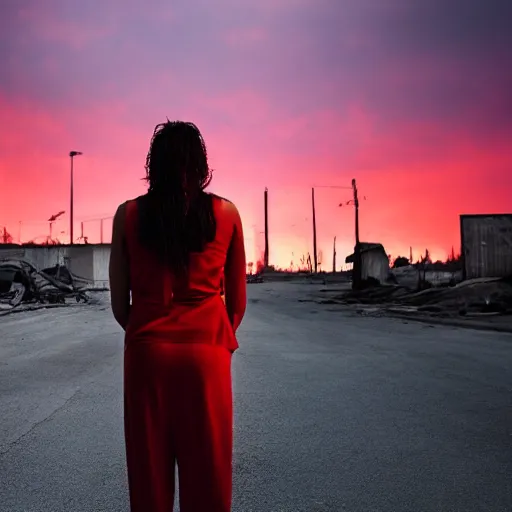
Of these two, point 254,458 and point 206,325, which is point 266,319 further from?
point 206,325

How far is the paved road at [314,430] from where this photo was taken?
3.86m

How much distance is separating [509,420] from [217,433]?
4.38 meters

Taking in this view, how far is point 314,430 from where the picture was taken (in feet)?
17.7

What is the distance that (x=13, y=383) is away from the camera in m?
8.05

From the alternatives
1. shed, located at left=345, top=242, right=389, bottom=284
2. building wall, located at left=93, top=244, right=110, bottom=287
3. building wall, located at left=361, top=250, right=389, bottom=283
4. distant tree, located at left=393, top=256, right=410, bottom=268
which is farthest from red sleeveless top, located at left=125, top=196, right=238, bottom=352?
distant tree, located at left=393, top=256, right=410, bottom=268

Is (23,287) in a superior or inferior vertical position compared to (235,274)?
inferior

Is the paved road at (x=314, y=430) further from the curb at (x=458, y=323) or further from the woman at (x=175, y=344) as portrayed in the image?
the curb at (x=458, y=323)

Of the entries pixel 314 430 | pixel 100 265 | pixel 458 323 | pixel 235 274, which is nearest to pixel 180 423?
pixel 235 274

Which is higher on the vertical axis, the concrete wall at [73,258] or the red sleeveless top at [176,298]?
the concrete wall at [73,258]

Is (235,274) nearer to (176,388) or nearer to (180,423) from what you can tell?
(176,388)

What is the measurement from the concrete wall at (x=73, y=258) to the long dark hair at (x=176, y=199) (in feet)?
124

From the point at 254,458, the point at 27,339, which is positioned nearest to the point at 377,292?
the point at 27,339

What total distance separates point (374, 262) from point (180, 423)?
→ 36476 mm

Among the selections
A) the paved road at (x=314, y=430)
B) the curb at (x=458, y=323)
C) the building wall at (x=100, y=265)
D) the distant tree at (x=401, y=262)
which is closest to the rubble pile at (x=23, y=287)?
the building wall at (x=100, y=265)
